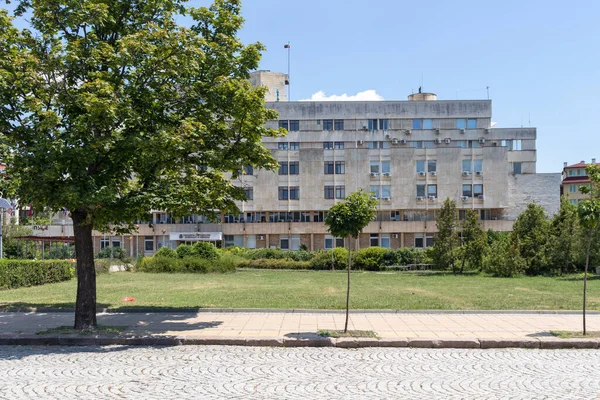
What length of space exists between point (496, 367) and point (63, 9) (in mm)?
11968

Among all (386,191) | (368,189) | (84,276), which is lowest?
(84,276)

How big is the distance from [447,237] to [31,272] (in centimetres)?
2733

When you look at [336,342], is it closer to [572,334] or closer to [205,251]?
[572,334]

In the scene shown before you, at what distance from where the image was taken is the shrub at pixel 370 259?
4659 cm

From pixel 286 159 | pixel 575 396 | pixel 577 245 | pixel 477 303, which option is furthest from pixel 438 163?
pixel 575 396

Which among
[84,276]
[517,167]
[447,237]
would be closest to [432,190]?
[517,167]

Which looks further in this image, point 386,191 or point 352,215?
point 386,191

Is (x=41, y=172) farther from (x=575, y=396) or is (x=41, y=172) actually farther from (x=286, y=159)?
(x=286, y=159)

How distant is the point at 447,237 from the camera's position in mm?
40750

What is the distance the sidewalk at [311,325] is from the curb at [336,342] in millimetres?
22

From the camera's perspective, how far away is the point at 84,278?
13.5 metres

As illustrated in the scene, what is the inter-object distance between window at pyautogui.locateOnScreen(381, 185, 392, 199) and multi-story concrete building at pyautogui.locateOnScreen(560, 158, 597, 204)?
4404 centimetres

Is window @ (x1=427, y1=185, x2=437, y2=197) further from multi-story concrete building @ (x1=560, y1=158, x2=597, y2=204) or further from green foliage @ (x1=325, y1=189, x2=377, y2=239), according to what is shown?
green foliage @ (x1=325, y1=189, x2=377, y2=239)

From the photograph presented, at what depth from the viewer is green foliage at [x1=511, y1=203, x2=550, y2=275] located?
3762cm
